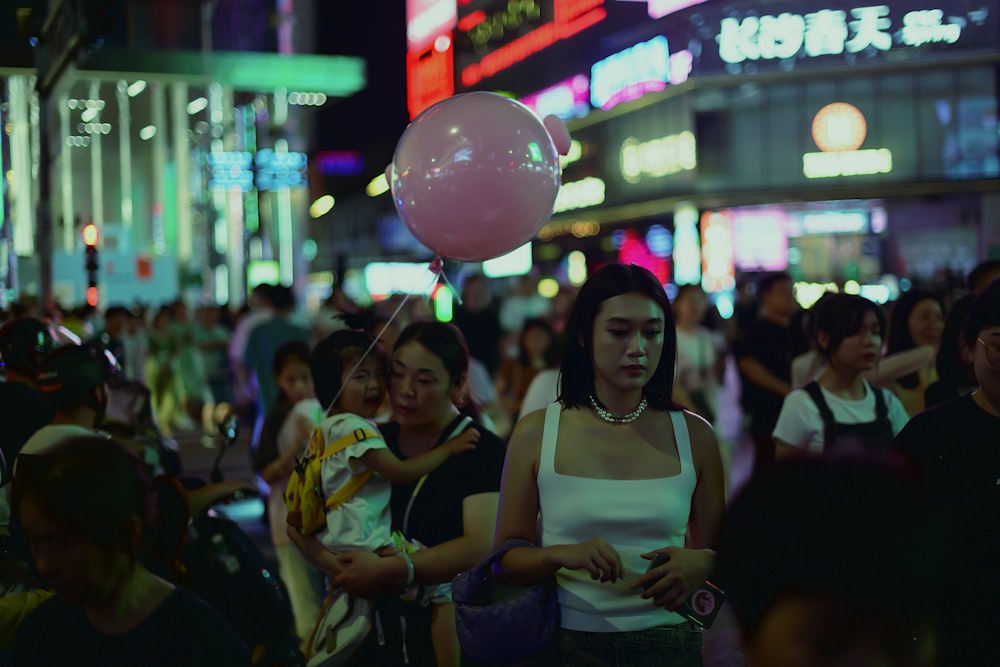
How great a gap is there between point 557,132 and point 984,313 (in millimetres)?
2107

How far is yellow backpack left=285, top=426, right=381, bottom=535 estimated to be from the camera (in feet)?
12.4

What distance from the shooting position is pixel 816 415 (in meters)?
4.78

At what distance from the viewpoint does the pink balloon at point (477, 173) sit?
4.32 m

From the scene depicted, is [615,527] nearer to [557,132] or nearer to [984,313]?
[984,313]

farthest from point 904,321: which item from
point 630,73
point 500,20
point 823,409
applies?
point 500,20

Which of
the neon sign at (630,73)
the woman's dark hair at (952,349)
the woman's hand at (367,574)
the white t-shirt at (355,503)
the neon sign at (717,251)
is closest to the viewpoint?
the woman's hand at (367,574)

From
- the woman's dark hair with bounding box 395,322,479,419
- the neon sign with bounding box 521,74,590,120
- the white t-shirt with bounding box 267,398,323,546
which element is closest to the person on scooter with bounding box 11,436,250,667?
the woman's dark hair with bounding box 395,322,479,419

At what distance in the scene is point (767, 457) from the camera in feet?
23.5

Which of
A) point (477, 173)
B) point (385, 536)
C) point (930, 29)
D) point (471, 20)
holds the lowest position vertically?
point (385, 536)

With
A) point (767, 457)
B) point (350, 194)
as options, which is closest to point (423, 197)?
point (767, 457)

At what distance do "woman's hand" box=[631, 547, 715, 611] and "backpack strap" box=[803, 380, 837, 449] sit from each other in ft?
6.58

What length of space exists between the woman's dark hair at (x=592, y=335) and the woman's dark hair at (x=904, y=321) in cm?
334

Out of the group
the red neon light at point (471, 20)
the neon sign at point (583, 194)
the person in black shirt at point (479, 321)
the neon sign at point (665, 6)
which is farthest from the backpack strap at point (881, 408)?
the red neon light at point (471, 20)

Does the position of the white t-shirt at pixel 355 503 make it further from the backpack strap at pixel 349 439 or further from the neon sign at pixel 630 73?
the neon sign at pixel 630 73
